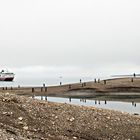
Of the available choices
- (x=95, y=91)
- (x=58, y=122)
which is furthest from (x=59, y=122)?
(x=95, y=91)

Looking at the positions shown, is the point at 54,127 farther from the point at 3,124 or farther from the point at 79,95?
the point at 79,95

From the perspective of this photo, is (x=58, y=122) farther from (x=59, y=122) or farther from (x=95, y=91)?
(x=95, y=91)

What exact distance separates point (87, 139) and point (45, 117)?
284cm

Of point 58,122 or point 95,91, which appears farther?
point 95,91

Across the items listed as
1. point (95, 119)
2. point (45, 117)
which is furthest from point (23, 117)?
Result: point (95, 119)

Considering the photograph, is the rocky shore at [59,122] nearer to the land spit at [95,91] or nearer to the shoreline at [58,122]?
the shoreline at [58,122]

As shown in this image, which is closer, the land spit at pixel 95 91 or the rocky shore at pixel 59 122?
the rocky shore at pixel 59 122

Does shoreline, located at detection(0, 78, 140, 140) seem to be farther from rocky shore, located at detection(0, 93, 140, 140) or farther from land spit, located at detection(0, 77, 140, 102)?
land spit, located at detection(0, 77, 140, 102)

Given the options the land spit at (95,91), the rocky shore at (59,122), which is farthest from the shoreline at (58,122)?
the land spit at (95,91)

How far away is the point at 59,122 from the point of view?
2078 centimetres

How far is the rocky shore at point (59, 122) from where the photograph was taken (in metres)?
18.2

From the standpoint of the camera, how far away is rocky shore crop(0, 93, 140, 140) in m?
18.2

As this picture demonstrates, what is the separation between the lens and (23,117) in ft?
65.4

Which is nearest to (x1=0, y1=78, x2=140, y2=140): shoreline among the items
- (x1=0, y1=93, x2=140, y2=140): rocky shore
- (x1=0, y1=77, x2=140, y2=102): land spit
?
(x1=0, y1=93, x2=140, y2=140): rocky shore
